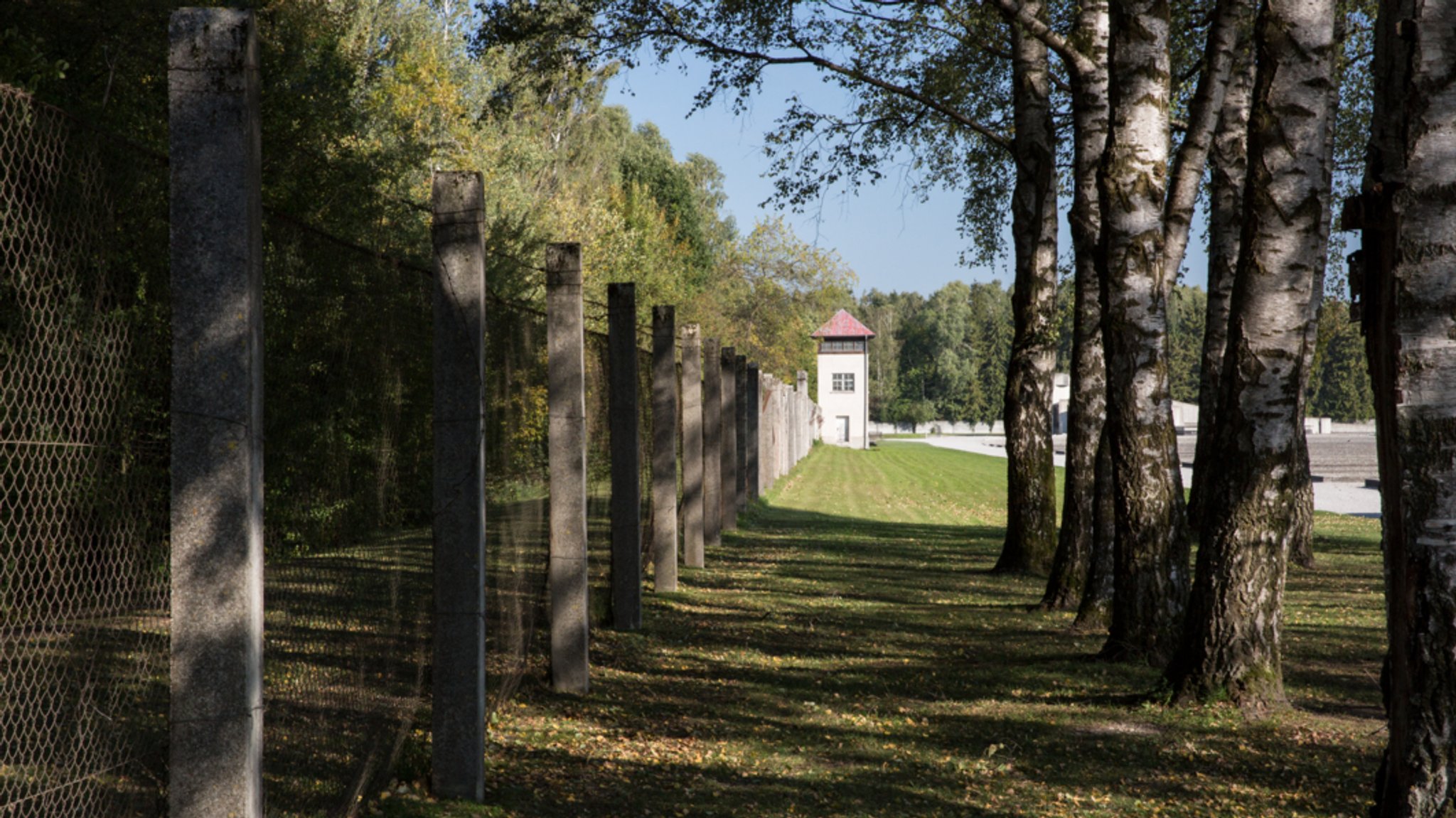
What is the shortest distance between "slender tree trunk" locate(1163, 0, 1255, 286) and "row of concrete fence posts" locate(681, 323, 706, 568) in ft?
17.2

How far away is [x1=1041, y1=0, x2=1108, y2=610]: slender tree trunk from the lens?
1084cm

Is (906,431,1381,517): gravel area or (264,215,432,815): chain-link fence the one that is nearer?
(264,215,432,815): chain-link fence

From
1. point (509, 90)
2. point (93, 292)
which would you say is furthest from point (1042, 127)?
point (93, 292)

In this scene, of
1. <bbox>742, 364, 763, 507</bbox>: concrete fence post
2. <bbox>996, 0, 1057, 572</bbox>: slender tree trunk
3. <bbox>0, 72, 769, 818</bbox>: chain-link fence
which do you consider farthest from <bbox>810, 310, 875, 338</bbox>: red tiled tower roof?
<bbox>0, 72, 769, 818</bbox>: chain-link fence

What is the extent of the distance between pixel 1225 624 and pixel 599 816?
412 centimetres

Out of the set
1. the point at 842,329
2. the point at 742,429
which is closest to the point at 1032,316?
the point at 742,429

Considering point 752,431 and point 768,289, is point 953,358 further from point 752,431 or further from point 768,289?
point 752,431

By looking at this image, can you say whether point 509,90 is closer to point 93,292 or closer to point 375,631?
point 375,631

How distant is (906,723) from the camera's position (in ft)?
24.9

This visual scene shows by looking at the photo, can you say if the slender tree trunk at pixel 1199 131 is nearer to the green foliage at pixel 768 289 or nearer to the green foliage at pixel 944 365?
the green foliage at pixel 768 289

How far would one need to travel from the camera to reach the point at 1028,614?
11938mm

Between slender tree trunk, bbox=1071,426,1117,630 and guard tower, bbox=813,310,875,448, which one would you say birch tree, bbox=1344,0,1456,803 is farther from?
guard tower, bbox=813,310,875,448

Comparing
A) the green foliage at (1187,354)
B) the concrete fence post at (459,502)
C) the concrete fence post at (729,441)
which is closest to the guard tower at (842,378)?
the green foliage at (1187,354)

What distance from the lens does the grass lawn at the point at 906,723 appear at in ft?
19.3
